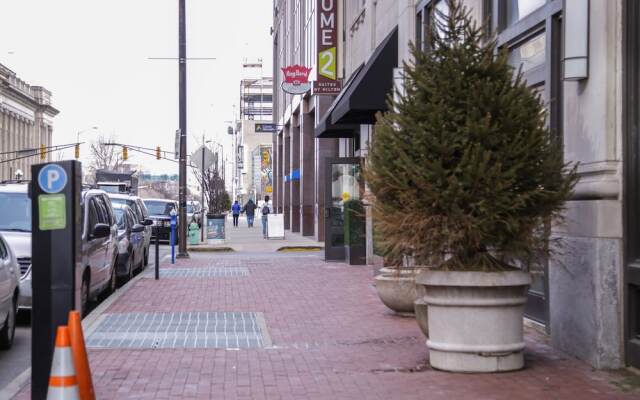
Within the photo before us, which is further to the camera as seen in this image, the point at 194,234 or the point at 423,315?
the point at 194,234

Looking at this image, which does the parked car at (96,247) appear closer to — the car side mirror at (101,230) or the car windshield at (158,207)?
the car side mirror at (101,230)

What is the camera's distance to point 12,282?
33.6 feet

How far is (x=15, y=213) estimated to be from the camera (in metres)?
13.7

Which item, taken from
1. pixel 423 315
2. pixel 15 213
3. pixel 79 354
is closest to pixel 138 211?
pixel 15 213

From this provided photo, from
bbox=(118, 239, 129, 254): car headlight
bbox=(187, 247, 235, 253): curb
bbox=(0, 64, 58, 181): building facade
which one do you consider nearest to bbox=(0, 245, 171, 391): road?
bbox=(118, 239, 129, 254): car headlight

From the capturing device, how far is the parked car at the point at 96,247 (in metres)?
13.5

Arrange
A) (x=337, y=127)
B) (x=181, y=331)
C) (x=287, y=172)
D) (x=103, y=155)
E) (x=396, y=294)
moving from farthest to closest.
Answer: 1. (x=103, y=155)
2. (x=287, y=172)
3. (x=337, y=127)
4. (x=396, y=294)
5. (x=181, y=331)

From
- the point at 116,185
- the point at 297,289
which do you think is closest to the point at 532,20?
the point at 297,289

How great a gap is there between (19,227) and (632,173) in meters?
8.77

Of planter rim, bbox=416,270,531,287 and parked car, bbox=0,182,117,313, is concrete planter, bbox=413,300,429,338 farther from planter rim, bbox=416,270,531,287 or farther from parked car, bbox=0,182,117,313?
parked car, bbox=0,182,117,313

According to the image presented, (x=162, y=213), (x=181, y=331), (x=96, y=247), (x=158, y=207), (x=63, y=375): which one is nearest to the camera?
(x=63, y=375)

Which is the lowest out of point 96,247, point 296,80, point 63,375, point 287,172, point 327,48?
point 63,375

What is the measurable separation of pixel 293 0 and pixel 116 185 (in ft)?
45.2

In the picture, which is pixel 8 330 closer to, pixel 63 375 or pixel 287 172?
pixel 63 375
